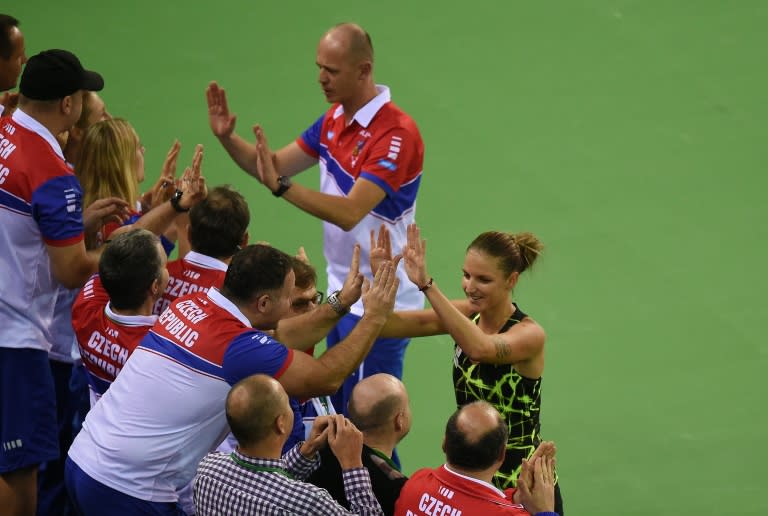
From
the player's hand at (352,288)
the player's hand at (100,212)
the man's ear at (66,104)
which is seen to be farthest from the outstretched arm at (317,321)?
the man's ear at (66,104)

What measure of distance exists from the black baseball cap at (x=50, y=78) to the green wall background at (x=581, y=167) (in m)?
3.02

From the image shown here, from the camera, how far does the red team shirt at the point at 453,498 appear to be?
4.71 m

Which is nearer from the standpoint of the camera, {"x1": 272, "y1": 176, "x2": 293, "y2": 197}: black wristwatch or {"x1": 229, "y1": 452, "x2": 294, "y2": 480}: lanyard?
{"x1": 229, "y1": 452, "x2": 294, "y2": 480}: lanyard

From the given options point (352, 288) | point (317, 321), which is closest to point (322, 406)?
point (317, 321)

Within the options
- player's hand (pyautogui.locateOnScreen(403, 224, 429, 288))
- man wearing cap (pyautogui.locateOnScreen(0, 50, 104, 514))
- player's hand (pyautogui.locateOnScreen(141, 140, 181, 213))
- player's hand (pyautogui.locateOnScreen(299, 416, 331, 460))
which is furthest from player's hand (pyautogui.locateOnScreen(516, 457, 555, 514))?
player's hand (pyautogui.locateOnScreen(141, 140, 181, 213))

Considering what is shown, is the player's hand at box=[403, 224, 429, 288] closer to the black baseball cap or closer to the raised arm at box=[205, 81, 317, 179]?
the raised arm at box=[205, 81, 317, 179]

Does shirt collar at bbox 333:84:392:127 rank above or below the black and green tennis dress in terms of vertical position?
above

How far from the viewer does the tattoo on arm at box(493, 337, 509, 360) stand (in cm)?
572

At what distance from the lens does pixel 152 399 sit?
17.0 feet

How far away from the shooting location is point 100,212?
641 centimetres

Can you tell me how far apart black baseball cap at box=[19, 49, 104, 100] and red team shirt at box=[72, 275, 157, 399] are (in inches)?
38.7

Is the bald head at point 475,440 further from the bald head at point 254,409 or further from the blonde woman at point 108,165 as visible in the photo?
the blonde woman at point 108,165

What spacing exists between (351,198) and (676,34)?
5846 millimetres

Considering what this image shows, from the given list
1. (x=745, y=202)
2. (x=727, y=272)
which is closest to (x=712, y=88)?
(x=745, y=202)
